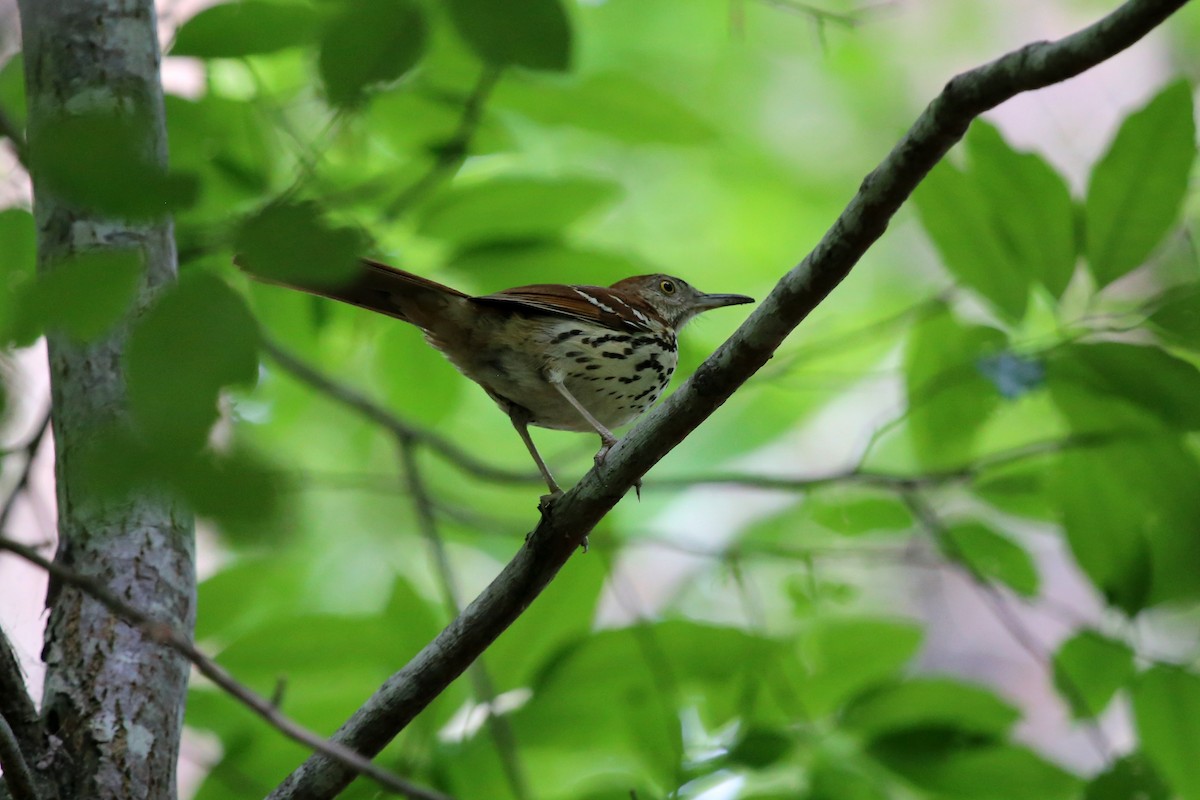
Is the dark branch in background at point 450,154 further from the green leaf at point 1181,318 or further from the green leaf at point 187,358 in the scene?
the green leaf at point 1181,318

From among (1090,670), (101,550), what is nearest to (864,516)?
(1090,670)

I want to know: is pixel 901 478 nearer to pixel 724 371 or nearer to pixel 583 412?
pixel 583 412

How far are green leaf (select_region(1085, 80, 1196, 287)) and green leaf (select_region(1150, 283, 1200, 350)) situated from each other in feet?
0.59

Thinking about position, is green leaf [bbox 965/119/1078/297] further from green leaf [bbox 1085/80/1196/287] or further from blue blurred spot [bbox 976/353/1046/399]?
blue blurred spot [bbox 976/353/1046/399]

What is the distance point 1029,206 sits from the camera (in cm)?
304

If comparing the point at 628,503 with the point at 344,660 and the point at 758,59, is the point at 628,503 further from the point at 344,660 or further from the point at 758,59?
the point at 344,660

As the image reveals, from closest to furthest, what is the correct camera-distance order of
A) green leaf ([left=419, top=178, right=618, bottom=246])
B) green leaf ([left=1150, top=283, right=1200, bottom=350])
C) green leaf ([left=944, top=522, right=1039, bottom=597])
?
green leaf ([left=1150, top=283, right=1200, bottom=350])
green leaf ([left=944, top=522, right=1039, bottom=597])
green leaf ([left=419, top=178, right=618, bottom=246])

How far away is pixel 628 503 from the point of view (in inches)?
307

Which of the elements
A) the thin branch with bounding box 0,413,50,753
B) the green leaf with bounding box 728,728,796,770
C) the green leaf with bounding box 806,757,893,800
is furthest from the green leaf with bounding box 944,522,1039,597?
the thin branch with bounding box 0,413,50,753

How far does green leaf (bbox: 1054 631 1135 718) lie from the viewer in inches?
128

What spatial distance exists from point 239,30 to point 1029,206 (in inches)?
85.9

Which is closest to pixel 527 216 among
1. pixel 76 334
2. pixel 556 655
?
pixel 556 655

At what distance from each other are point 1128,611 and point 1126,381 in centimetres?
75

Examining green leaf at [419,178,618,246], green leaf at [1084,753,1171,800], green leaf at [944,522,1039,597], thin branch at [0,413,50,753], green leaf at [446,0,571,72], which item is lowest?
green leaf at [1084,753,1171,800]
